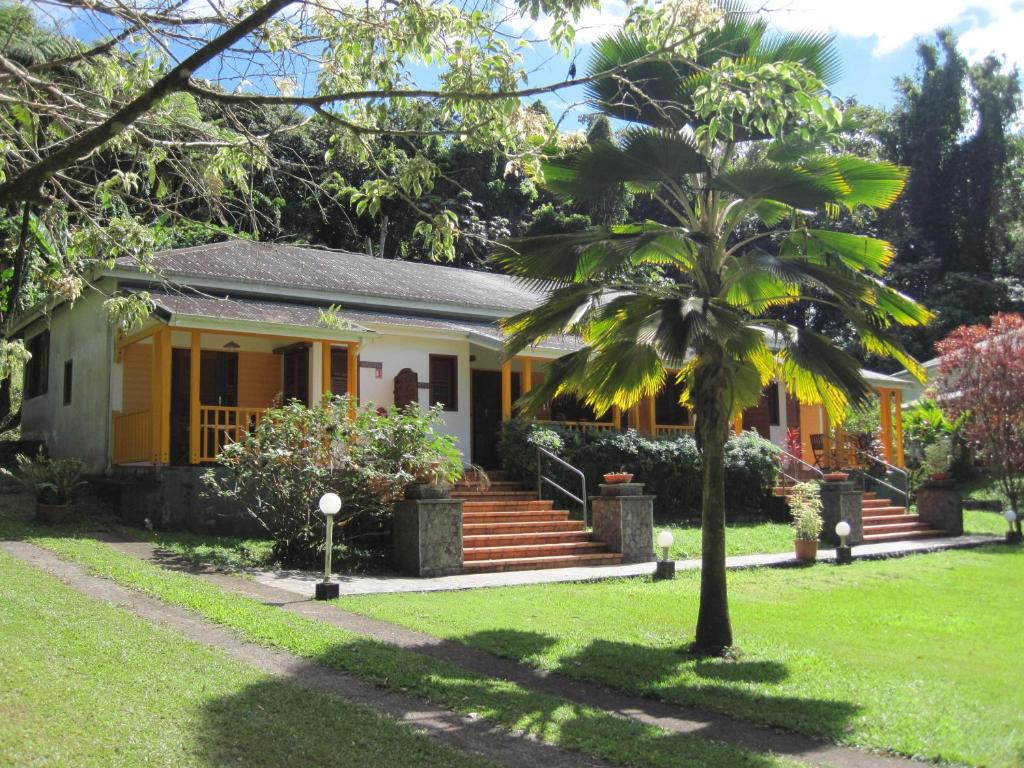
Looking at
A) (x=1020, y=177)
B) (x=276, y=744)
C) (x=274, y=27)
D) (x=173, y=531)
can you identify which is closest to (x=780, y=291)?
(x=274, y=27)

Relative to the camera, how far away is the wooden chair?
23391 millimetres

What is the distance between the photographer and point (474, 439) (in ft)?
65.4

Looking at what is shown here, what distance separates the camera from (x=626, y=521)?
15070mm

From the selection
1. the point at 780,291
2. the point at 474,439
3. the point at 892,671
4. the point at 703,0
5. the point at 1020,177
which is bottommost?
the point at 892,671

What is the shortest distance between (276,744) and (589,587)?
751 cm

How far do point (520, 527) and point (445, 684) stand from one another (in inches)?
317

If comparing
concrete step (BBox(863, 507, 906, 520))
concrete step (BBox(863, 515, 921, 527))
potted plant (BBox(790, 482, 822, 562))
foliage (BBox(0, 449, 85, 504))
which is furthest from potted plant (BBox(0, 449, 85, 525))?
concrete step (BBox(863, 507, 906, 520))

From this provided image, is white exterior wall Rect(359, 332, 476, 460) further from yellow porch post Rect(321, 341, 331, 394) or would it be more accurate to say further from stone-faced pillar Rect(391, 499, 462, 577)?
stone-faced pillar Rect(391, 499, 462, 577)

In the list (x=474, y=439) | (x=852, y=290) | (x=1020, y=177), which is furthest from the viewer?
(x=1020, y=177)

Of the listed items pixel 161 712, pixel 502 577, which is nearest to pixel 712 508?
pixel 502 577

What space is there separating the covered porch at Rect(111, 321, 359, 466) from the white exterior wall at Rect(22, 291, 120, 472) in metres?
0.44

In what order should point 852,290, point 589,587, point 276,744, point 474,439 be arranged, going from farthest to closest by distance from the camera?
point 474,439 → point 589,587 → point 852,290 → point 276,744

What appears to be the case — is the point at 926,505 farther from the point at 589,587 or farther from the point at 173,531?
the point at 173,531

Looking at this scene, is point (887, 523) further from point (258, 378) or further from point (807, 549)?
point (258, 378)
